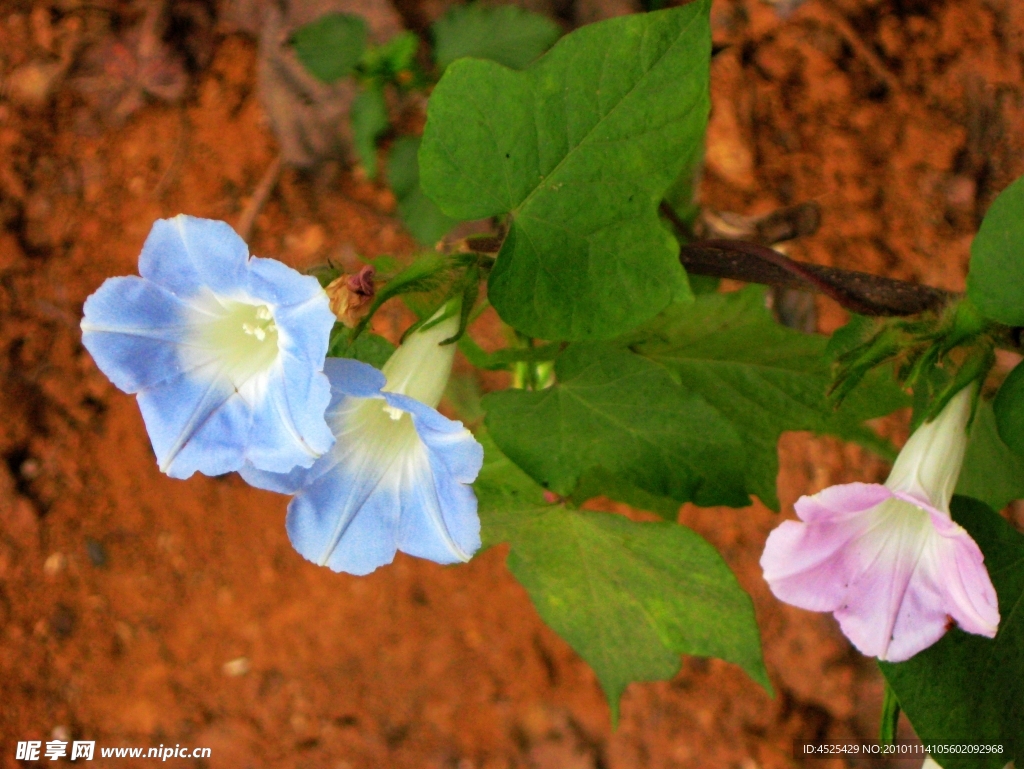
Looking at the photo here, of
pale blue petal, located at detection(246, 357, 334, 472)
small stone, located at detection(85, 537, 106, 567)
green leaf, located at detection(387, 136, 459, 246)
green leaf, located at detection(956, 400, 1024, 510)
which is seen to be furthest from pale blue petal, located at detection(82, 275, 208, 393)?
small stone, located at detection(85, 537, 106, 567)

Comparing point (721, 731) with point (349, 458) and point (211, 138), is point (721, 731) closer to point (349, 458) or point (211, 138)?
point (349, 458)

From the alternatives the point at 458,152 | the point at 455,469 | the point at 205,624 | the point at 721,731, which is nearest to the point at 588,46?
the point at 458,152

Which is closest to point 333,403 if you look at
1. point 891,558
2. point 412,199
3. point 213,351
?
point 213,351

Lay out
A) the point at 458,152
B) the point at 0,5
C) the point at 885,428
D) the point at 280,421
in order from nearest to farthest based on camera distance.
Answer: the point at 280,421 < the point at 458,152 < the point at 885,428 < the point at 0,5

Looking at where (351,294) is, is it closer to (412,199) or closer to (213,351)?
(213,351)

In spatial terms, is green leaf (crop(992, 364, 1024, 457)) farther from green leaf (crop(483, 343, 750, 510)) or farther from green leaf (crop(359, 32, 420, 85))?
green leaf (crop(359, 32, 420, 85))

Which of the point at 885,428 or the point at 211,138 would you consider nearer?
the point at 885,428
